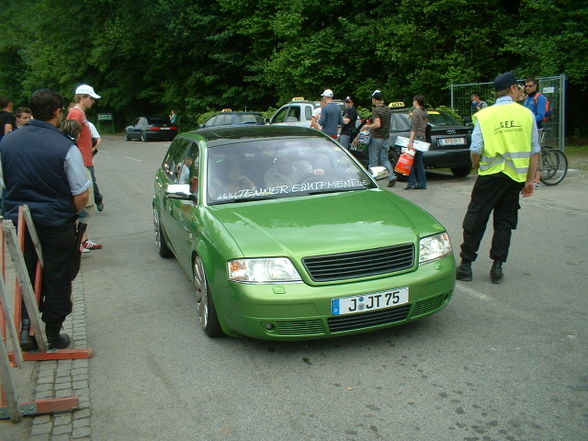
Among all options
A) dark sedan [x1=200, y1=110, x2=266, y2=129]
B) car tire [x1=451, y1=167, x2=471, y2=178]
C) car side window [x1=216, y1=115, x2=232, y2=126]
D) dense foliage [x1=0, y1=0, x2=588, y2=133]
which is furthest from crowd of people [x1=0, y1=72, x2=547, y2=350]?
dense foliage [x1=0, y1=0, x2=588, y2=133]

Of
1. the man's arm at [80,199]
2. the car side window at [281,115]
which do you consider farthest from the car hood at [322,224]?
the car side window at [281,115]

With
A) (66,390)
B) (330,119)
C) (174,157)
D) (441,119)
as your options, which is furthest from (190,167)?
(441,119)

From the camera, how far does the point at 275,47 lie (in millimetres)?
33188

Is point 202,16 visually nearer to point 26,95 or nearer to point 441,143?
point 441,143

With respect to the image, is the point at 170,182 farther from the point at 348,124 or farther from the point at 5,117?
the point at 348,124

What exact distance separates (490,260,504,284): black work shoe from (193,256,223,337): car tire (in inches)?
110

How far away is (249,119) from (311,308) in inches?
764

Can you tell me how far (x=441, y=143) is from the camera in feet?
43.1

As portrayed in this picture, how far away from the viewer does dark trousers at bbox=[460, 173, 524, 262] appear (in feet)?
19.3

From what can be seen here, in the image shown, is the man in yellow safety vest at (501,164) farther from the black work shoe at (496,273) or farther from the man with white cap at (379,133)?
the man with white cap at (379,133)

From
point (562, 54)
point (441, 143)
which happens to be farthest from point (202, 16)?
point (441, 143)

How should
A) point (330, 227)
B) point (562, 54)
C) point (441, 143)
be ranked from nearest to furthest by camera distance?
point (330, 227) < point (441, 143) < point (562, 54)

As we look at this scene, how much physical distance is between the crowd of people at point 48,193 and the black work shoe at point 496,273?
383 cm

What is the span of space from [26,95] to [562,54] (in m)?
53.7
